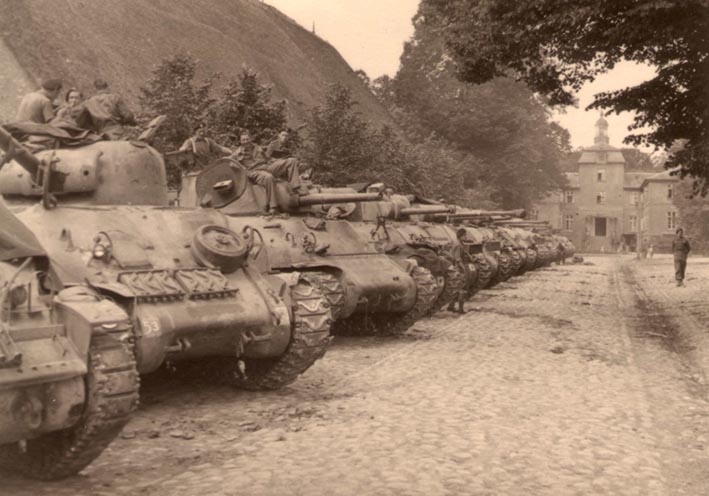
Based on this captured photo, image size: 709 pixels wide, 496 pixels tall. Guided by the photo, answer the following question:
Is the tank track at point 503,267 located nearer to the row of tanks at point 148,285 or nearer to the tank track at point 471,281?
the tank track at point 471,281

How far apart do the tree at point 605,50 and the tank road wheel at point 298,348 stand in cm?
802

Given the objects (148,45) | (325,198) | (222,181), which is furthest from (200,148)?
(148,45)

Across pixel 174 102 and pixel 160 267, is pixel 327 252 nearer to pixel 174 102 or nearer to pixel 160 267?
pixel 160 267

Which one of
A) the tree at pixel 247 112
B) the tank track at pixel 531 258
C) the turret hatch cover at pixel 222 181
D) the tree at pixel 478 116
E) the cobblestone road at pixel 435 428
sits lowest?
the cobblestone road at pixel 435 428

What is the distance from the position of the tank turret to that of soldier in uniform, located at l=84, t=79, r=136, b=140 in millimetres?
443

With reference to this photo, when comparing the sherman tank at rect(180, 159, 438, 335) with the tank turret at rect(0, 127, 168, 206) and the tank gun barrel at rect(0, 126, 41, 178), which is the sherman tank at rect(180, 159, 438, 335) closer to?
the tank turret at rect(0, 127, 168, 206)

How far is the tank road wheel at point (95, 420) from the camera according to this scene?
5590 mm

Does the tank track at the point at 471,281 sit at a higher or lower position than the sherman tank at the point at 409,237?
lower

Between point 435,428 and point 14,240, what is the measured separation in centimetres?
345

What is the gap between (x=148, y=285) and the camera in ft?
24.0

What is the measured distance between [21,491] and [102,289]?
6.13 feet

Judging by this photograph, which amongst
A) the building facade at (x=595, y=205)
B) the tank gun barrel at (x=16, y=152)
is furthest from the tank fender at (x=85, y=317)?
the building facade at (x=595, y=205)

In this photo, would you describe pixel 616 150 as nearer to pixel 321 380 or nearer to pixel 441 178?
pixel 441 178

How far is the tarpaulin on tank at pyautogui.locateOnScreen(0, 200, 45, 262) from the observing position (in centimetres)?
582
